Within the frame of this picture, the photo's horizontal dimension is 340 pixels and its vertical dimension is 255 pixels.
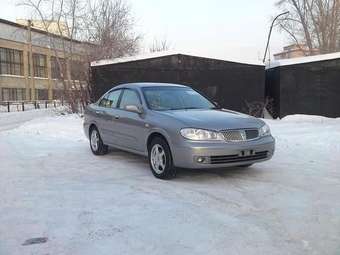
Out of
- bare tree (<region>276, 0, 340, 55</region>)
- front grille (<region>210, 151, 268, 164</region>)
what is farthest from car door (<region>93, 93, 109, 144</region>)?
bare tree (<region>276, 0, 340, 55</region>)

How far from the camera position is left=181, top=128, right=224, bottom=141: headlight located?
7.17 m

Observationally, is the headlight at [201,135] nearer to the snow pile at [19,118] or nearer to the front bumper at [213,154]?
the front bumper at [213,154]

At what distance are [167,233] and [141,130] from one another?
342cm

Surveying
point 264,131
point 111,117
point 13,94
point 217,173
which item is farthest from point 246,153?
point 13,94

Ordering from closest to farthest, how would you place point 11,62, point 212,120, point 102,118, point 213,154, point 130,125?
1. point 213,154
2. point 212,120
3. point 130,125
4. point 102,118
5. point 11,62

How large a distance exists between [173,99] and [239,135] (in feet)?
5.78

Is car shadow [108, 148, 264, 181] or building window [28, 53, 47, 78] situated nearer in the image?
car shadow [108, 148, 264, 181]

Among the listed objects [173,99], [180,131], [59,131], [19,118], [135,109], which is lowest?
[19,118]

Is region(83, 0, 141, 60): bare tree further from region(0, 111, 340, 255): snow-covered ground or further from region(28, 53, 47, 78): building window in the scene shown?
region(28, 53, 47, 78): building window

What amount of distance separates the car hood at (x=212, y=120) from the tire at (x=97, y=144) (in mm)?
2532

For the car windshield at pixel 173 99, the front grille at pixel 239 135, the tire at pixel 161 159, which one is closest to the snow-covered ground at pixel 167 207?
the tire at pixel 161 159

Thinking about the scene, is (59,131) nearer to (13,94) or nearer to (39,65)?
(13,94)

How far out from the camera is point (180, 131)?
723cm

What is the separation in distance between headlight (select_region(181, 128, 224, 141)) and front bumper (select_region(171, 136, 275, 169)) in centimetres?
9
